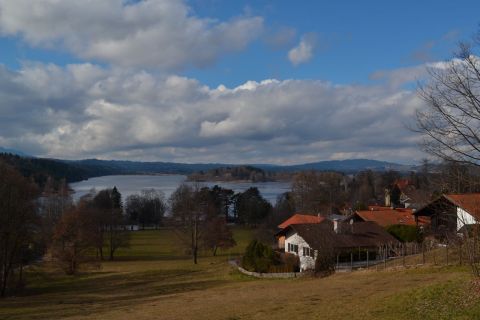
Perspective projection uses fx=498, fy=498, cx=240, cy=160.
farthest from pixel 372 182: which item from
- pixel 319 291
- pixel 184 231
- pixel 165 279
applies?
pixel 319 291

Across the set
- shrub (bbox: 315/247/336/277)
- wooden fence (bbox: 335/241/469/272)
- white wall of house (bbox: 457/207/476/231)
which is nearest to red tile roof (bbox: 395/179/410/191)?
wooden fence (bbox: 335/241/469/272)

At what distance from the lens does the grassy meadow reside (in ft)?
49.3

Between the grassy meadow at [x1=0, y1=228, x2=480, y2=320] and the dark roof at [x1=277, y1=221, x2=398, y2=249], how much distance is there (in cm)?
697

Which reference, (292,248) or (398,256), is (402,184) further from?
(398,256)

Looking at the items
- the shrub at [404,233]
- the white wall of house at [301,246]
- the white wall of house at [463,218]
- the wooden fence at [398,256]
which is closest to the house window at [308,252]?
the white wall of house at [301,246]

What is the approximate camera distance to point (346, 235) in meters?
43.2

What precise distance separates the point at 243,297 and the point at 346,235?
2133cm

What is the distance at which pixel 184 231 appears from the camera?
6147 centimetres

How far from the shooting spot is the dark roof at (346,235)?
135ft

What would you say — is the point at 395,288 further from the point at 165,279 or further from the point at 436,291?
the point at 165,279

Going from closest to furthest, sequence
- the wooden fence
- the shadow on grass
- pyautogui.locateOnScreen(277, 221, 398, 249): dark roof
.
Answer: the shadow on grass, the wooden fence, pyautogui.locateOnScreen(277, 221, 398, 249): dark roof

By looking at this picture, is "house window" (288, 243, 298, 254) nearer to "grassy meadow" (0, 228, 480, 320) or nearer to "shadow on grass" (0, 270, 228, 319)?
"grassy meadow" (0, 228, 480, 320)

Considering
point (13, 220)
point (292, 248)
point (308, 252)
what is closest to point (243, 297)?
point (13, 220)

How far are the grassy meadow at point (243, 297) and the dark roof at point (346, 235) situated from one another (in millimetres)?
6971
